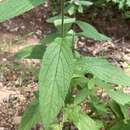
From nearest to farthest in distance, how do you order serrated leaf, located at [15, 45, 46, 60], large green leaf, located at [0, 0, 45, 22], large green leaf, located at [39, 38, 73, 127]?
large green leaf, located at [0, 0, 45, 22] < large green leaf, located at [39, 38, 73, 127] < serrated leaf, located at [15, 45, 46, 60]

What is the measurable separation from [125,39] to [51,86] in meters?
2.48

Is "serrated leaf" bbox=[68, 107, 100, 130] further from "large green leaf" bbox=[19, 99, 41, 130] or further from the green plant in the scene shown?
"large green leaf" bbox=[19, 99, 41, 130]

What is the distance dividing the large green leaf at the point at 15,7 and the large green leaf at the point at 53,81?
23 cm

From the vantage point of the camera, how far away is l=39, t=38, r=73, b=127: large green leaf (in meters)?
1.95

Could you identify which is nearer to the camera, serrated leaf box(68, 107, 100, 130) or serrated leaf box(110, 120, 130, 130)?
serrated leaf box(68, 107, 100, 130)

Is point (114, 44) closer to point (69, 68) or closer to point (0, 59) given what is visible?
point (0, 59)

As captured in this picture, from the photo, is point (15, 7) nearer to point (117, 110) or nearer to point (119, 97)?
point (119, 97)

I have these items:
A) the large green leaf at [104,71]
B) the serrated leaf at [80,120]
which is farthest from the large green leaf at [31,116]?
the large green leaf at [104,71]

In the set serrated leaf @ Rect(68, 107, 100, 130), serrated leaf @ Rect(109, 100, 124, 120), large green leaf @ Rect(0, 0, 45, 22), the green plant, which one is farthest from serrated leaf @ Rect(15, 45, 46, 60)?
serrated leaf @ Rect(109, 100, 124, 120)

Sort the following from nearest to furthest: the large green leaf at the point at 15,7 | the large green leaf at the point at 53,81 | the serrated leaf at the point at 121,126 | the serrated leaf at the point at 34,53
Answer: the large green leaf at the point at 15,7 < the large green leaf at the point at 53,81 < the serrated leaf at the point at 34,53 < the serrated leaf at the point at 121,126

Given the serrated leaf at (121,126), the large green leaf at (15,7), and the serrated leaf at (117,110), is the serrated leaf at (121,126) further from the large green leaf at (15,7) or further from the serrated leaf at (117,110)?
the large green leaf at (15,7)

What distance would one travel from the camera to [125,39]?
4355mm

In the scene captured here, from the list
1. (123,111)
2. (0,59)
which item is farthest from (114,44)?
(123,111)

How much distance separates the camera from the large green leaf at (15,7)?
1.84 meters
